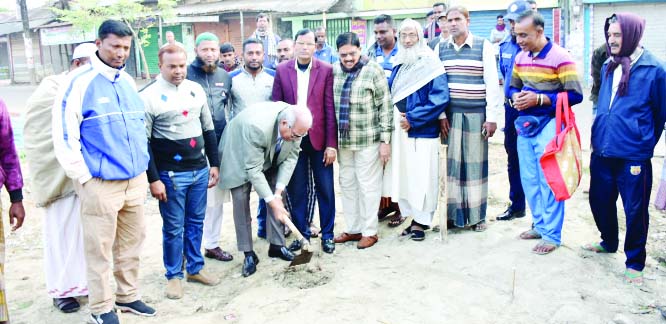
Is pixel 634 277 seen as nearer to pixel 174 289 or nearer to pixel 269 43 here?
pixel 174 289

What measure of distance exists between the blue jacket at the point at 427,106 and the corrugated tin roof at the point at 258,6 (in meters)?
14.3

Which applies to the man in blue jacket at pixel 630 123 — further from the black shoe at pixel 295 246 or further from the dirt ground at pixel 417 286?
the black shoe at pixel 295 246

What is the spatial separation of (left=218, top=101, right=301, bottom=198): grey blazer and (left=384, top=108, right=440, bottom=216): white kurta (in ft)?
3.42

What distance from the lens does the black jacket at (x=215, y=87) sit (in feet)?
15.3

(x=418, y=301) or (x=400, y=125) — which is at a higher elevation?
(x=400, y=125)

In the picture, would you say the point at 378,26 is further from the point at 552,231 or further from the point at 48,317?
the point at 48,317

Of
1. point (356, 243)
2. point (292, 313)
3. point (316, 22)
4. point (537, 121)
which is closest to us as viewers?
point (292, 313)

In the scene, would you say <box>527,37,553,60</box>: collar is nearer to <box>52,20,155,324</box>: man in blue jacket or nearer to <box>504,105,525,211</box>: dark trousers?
<box>504,105,525,211</box>: dark trousers

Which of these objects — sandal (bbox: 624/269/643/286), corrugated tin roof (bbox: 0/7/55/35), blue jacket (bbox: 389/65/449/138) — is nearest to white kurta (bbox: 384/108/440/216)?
blue jacket (bbox: 389/65/449/138)

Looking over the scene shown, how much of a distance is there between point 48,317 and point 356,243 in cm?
253

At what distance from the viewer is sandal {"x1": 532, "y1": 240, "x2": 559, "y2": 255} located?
14.6 feet

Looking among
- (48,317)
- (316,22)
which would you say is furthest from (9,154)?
(316,22)

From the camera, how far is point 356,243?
16.9 ft

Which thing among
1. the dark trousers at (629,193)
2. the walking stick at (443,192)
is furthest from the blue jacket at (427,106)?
the dark trousers at (629,193)
